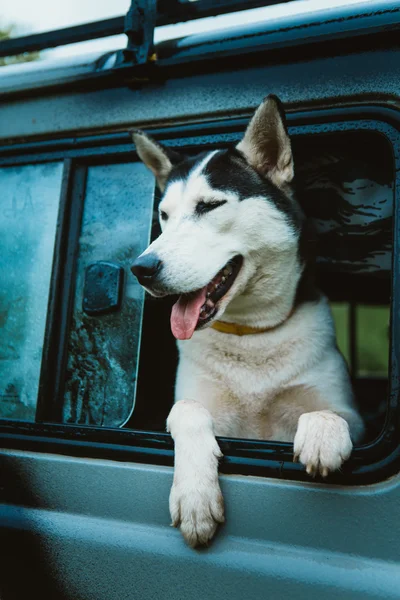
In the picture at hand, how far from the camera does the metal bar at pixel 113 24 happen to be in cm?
174

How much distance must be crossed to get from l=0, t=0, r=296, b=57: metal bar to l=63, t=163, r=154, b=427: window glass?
0.43 meters

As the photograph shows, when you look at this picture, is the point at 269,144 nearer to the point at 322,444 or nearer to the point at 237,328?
the point at 237,328

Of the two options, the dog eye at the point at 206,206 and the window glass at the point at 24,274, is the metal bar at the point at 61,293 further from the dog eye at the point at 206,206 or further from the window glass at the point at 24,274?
the dog eye at the point at 206,206

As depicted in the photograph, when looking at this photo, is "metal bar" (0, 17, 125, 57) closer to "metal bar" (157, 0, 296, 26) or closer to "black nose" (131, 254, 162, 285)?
"metal bar" (157, 0, 296, 26)

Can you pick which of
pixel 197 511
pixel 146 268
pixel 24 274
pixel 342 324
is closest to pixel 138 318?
pixel 146 268

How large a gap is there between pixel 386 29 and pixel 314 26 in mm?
204

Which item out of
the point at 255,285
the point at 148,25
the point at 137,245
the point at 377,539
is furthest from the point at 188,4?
the point at 377,539

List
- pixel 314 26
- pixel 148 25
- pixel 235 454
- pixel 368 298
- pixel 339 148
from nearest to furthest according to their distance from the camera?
pixel 235 454 < pixel 314 26 < pixel 148 25 < pixel 339 148 < pixel 368 298

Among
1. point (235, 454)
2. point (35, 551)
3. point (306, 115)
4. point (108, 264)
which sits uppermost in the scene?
point (306, 115)

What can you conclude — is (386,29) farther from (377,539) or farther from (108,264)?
(377,539)

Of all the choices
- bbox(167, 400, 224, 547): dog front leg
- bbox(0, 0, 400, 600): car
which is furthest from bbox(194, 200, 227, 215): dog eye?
bbox(167, 400, 224, 547): dog front leg

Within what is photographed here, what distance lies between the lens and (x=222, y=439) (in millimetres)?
1552

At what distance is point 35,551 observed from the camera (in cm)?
153

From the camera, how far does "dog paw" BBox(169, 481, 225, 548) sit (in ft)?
4.53
